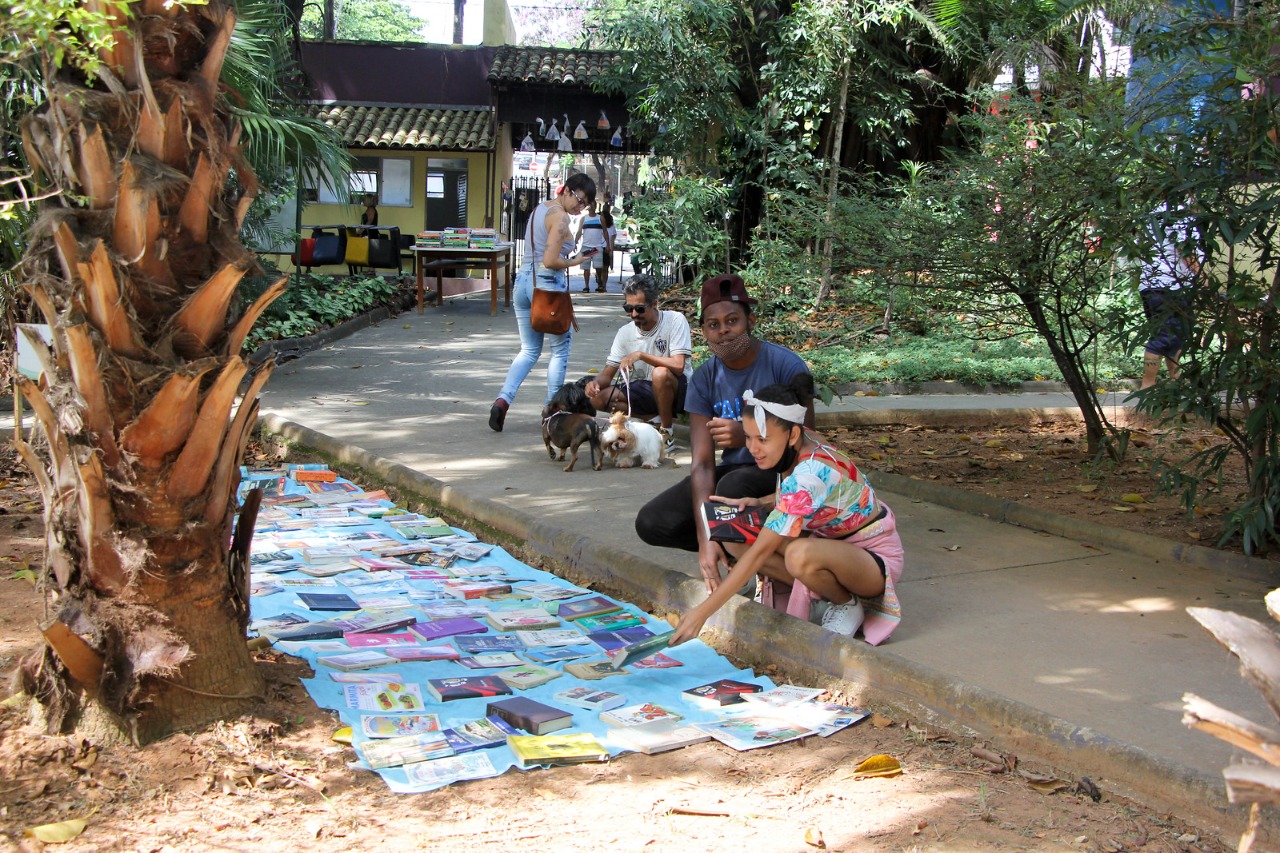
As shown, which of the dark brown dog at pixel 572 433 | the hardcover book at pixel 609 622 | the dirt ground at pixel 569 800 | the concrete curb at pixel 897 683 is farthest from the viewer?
the dark brown dog at pixel 572 433

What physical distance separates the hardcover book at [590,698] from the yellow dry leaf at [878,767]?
92cm

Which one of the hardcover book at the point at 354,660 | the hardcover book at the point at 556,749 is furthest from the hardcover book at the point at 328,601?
the hardcover book at the point at 556,749

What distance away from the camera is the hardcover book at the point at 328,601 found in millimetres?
5078

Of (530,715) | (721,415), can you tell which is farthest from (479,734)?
(721,415)

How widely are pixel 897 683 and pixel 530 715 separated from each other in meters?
1.29

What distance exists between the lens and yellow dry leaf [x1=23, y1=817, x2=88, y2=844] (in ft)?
10.1

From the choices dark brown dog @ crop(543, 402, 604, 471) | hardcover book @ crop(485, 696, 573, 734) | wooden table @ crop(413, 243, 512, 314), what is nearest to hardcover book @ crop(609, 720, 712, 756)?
hardcover book @ crop(485, 696, 573, 734)

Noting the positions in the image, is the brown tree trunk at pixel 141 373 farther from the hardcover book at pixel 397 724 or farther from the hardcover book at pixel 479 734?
the hardcover book at pixel 479 734

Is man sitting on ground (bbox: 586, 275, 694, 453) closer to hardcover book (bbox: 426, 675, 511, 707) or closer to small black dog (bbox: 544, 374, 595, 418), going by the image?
small black dog (bbox: 544, 374, 595, 418)

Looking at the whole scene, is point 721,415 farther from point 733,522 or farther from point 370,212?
point 370,212

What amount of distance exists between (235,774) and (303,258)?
17.6 m

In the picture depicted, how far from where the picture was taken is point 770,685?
441cm

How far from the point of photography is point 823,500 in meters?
4.32

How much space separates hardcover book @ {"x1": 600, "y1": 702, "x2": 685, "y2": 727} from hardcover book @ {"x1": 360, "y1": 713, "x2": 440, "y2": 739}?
1.92 ft
